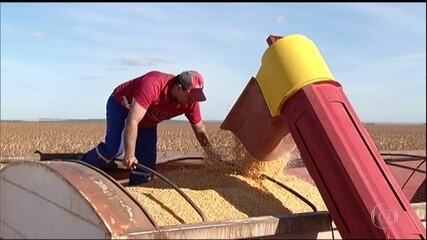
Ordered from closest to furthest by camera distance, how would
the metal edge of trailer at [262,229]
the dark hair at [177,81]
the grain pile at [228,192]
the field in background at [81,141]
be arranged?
the metal edge of trailer at [262,229] → the grain pile at [228,192] → the dark hair at [177,81] → the field in background at [81,141]

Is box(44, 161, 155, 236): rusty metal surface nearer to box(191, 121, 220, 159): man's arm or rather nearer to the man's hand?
the man's hand

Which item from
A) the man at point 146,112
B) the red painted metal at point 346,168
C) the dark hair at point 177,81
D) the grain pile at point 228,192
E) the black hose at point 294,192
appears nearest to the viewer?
the red painted metal at point 346,168

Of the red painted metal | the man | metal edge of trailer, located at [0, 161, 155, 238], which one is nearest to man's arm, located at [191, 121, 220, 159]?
the man

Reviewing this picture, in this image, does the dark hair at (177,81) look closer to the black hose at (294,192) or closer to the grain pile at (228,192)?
the grain pile at (228,192)

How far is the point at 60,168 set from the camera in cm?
288

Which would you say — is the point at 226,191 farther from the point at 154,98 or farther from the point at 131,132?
the point at 154,98

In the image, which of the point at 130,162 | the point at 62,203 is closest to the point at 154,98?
the point at 130,162

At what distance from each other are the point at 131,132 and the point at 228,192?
750 mm

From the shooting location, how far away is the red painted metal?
266 cm

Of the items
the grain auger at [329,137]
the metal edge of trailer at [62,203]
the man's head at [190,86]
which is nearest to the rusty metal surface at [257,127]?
the grain auger at [329,137]

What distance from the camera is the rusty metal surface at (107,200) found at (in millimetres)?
2453

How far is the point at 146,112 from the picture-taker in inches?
163

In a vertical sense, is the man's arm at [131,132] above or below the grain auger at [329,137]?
below

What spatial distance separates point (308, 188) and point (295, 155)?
1.84 feet
